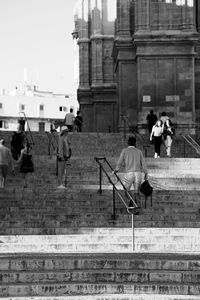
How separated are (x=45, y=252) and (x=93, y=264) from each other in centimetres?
228

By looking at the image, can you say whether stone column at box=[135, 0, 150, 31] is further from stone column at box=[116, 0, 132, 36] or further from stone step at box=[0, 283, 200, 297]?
stone step at box=[0, 283, 200, 297]

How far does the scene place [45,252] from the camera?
51.4ft

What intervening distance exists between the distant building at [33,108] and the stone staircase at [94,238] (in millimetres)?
84309

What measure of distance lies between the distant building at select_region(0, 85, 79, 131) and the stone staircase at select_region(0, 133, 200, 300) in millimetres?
84309

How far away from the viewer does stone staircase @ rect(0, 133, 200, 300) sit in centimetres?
1262

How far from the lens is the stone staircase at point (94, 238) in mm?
12625

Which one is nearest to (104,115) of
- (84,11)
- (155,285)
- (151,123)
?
(84,11)

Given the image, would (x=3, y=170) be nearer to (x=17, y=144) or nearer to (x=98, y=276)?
(x=17, y=144)

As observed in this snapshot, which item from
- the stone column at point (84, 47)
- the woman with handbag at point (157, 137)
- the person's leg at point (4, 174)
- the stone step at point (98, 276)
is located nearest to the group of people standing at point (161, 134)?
the woman with handbag at point (157, 137)

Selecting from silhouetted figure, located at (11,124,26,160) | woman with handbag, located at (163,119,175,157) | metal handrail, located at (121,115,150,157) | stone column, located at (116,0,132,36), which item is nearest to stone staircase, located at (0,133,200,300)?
silhouetted figure, located at (11,124,26,160)

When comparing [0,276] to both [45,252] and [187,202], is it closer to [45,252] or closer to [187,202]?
[45,252]

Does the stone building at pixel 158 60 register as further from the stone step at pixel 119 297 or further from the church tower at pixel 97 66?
the stone step at pixel 119 297

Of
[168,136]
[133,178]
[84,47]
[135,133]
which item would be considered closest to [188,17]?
[135,133]

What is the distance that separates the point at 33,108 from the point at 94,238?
328 ft
